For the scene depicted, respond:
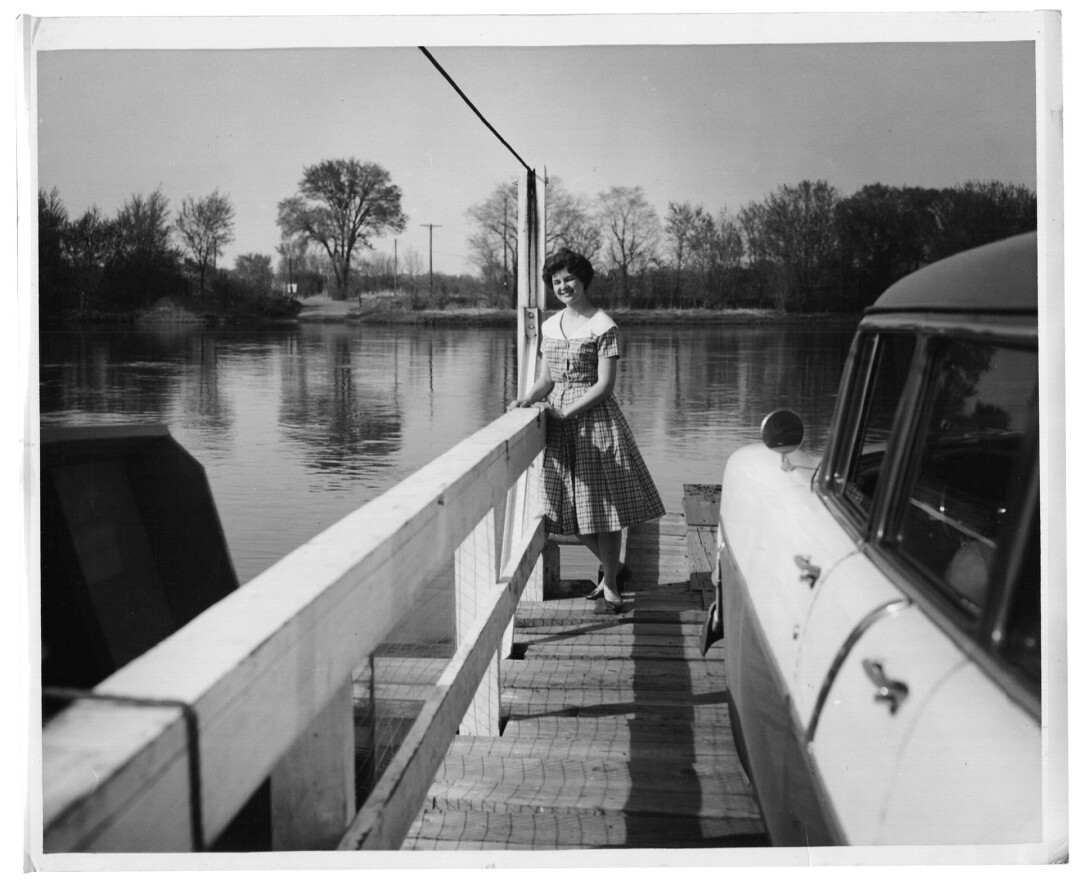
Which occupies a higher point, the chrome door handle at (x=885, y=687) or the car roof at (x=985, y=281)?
the car roof at (x=985, y=281)

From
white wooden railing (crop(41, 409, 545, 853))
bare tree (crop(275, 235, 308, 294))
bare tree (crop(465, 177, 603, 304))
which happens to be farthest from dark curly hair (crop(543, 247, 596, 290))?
white wooden railing (crop(41, 409, 545, 853))

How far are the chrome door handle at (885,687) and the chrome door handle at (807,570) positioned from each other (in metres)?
0.29

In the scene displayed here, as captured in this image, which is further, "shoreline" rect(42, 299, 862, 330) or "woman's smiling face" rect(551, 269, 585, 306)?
"woman's smiling face" rect(551, 269, 585, 306)

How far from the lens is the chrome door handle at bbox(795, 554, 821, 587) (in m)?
1.57

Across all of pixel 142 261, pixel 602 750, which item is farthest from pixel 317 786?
pixel 142 261

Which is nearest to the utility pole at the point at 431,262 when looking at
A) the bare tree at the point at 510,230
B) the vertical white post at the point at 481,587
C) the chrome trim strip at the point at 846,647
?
the bare tree at the point at 510,230

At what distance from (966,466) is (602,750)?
142 cm

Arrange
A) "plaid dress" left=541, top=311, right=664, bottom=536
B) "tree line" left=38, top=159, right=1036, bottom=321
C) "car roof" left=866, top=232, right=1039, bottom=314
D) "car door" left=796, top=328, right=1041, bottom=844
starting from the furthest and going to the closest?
"plaid dress" left=541, top=311, right=664, bottom=536, "tree line" left=38, top=159, right=1036, bottom=321, "car roof" left=866, top=232, right=1039, bottom=314, "car door" left=796, top=328, right=1041, bottom=844

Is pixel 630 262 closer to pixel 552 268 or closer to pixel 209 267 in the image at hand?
pixel 552 268

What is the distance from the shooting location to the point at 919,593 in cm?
131

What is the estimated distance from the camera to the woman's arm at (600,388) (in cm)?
Result: 340

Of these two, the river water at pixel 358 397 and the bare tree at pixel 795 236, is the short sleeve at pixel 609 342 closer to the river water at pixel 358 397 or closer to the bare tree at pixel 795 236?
the river water at pixel 358 397

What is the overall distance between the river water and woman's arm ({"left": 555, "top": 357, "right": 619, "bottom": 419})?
0.49 feet

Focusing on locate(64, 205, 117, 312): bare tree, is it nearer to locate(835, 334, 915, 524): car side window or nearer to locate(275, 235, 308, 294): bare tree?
locate(275, 235, 308, 294): bare tree
